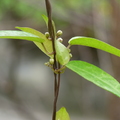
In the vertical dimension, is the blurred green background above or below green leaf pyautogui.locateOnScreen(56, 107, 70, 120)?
above

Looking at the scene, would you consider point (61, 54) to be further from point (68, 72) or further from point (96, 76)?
point (68, 72)

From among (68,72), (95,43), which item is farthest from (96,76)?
(68,72)

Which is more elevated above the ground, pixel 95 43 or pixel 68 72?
pixel 68 72

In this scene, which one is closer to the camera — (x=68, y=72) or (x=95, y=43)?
(x=95, y=43)

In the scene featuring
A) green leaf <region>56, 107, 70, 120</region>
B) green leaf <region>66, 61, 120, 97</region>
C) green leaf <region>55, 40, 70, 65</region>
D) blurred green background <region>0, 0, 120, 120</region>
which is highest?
blurred green background <region>0, 0, 120, 120</region>

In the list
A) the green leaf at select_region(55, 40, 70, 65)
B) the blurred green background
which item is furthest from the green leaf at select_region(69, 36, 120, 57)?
the blurred green background

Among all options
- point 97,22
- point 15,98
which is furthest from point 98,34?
point 15,98

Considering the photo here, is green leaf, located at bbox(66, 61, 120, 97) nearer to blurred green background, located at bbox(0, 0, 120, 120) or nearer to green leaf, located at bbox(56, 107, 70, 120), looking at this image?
green leaf, located at bbox(56, 107, 70, 120)
